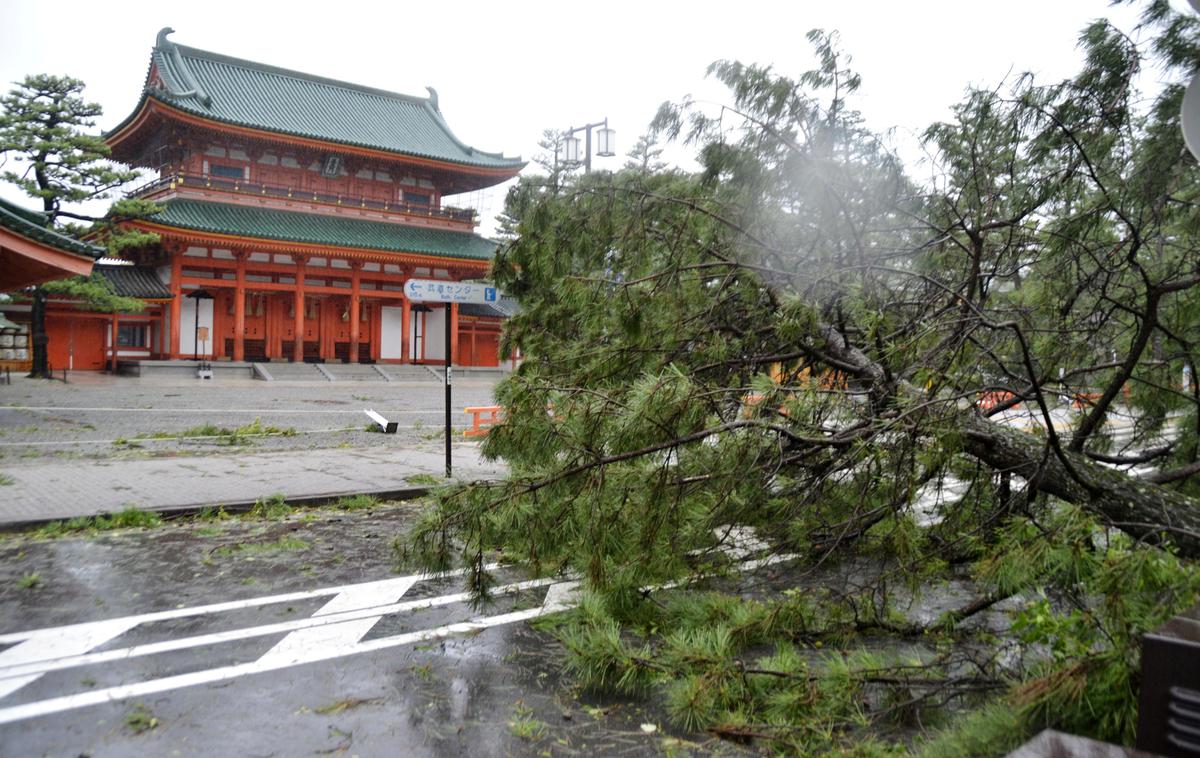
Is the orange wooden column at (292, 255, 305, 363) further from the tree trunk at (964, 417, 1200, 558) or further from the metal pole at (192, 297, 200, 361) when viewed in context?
the tree trunk at (964, 417, 1200, 558)

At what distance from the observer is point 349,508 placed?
305 inches

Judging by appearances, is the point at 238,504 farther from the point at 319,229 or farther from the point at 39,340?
the point at 319,229

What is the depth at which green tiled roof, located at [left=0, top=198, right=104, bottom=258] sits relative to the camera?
9.16 meters

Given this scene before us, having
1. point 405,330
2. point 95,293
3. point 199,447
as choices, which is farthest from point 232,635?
point 405,330

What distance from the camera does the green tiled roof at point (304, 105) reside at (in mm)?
28828

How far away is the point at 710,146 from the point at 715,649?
2887mm

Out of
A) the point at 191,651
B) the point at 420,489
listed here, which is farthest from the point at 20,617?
the point at 420,489

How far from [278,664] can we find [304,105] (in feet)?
106

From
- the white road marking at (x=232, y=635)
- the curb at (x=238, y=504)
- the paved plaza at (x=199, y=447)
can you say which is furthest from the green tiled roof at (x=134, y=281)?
the white road marking at (x=232, y=635)

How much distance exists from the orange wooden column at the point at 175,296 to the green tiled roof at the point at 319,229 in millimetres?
1599

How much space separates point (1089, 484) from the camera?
12.4 feet

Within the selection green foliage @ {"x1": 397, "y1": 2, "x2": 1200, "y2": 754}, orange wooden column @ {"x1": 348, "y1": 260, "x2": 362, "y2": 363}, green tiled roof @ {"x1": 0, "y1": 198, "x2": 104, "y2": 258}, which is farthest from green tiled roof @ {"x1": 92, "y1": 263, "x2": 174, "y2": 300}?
green foliage @ {"x1": 397, "y1": 2, "x2": 1200, "y2": 754}

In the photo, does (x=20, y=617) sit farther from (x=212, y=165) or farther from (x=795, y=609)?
(x=212, y=165)

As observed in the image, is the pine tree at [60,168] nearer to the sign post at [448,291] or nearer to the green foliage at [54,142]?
the green foliage at [54,142]
